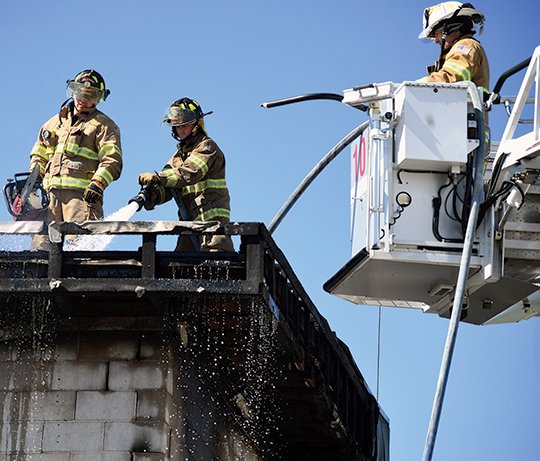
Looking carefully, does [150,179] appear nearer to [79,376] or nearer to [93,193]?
[93,193]

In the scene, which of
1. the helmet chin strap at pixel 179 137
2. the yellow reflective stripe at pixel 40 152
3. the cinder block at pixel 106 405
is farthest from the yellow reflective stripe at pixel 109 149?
the cinder block at pixel 106 405

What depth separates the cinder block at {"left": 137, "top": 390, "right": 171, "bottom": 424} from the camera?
15.6m

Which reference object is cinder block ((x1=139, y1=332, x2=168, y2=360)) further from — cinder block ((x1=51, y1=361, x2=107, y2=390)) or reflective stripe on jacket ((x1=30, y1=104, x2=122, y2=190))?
reflective stripe on jacket ((x1=30, y1=104, x2=122, y2=190))

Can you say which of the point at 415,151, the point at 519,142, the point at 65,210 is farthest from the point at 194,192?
the point at 519,142

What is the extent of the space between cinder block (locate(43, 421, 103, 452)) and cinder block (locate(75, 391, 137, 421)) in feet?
0.32

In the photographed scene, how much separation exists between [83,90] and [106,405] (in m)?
3.59

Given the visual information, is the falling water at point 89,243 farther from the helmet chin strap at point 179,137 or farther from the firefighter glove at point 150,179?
the helmet chin strap at point 179,137

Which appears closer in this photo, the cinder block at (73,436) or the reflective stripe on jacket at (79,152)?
the cinder block at (73,436)

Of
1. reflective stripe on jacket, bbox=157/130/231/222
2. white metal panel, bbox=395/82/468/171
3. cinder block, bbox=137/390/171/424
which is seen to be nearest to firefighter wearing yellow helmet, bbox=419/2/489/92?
white metal panel, bbox=395/82/468/171

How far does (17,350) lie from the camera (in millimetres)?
15914

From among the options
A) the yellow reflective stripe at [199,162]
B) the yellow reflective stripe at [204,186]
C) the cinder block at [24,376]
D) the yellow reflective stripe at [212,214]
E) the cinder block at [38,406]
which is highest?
the yellow reflective stripe at [199,162]

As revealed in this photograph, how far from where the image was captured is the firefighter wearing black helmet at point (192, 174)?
1666 cm

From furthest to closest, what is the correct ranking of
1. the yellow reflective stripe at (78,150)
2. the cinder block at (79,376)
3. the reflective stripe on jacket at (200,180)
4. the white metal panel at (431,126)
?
the yellow reflective stripe at (78,150)
the reflective stripe on jacket at (200,180)
the white metal panel at (431,126)
the cinder block at (79,376)

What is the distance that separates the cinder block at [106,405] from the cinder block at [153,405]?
0.07 meters
